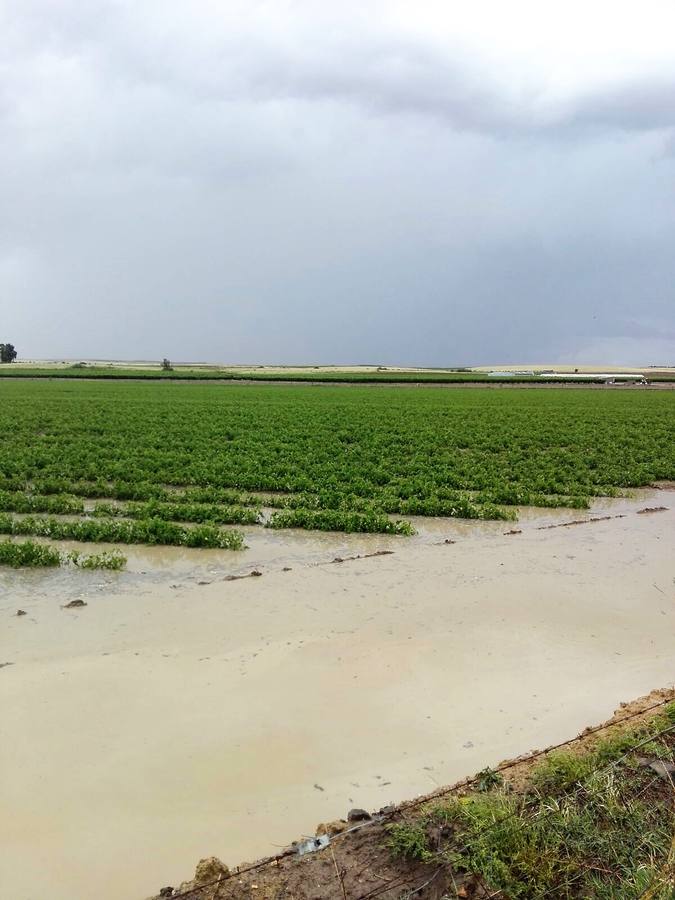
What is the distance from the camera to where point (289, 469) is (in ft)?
51.7

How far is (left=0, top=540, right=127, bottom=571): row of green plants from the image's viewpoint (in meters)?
9.06

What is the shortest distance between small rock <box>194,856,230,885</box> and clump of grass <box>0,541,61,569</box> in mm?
6755

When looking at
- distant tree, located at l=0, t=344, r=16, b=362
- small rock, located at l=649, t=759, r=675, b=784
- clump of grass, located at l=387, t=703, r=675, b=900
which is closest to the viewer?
clump of grass, located at l=387, t=703, r=675, b=900

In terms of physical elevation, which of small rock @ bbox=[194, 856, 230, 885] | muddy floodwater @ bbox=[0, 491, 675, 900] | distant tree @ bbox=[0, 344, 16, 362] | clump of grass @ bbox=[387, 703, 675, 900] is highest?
distant tree @ bbox=[0, 344, 16, 362]

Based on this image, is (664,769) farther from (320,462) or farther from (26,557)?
(320,462)

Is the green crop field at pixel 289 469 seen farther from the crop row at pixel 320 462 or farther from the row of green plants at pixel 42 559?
the row of green plants at pixel 42 559

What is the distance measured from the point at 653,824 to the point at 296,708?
2816 mm

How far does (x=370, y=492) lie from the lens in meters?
13.9

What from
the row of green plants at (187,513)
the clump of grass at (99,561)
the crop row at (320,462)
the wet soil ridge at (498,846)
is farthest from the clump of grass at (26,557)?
the wet soil ridge at (498,846)

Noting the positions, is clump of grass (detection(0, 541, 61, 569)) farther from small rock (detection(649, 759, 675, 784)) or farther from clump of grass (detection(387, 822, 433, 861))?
small rock (detection(649, 759, 675, 784))

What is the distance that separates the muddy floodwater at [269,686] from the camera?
12.9ft

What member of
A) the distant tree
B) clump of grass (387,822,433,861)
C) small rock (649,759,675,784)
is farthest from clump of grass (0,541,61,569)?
the distant tree

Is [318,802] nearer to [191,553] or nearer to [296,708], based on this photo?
[296,708]

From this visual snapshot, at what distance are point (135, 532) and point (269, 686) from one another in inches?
222
